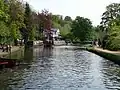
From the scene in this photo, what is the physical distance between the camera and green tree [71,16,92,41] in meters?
173

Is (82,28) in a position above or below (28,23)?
above

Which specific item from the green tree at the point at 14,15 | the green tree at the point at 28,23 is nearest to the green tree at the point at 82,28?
the green tree at the point at 28,23

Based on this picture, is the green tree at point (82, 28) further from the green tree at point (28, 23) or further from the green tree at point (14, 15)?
the green tree at point (14, 15)

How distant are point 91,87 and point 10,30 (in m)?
51.1

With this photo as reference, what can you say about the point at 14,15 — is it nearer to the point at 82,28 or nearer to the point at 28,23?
the point at 28,23

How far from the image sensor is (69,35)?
184500 millimetres

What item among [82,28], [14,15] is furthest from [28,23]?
[82,28]

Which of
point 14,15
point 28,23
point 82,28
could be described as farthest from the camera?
point 82,28

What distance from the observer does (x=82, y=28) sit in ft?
577

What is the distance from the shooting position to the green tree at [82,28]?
173 m

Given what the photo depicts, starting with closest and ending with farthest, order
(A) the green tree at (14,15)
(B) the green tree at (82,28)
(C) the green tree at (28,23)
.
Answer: (A) the green tree at (14,15), (C) the green tree at (28,23), (B) the green tree at (82,28)

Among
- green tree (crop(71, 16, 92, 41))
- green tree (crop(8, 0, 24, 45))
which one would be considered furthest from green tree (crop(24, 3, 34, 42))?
green tree (crop(71, 16, 92, 41))

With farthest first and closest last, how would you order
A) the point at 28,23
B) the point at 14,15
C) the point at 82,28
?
1. the point at 82,28
2. the point at 28,23
3. the point at 14,15

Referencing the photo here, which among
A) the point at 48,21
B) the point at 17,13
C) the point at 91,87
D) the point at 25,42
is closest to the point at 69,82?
the point at 91,87
